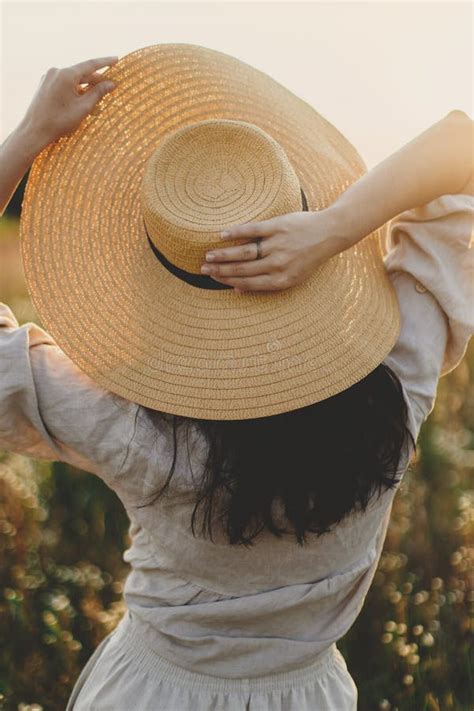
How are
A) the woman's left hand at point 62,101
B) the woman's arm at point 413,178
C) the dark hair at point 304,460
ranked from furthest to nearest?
the woman's left hand at point 62,101
the woman's arm at point 413,178
the dark hair at point 304,460

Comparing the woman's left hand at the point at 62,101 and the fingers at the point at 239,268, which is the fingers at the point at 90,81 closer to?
the woman's left hand at the point at 62,101

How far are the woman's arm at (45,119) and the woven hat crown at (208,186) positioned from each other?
0.20 m

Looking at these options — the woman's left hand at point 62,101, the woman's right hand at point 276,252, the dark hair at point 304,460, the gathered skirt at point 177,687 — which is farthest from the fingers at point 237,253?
the gathered skirt at point 177,687

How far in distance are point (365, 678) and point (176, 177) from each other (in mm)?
1895

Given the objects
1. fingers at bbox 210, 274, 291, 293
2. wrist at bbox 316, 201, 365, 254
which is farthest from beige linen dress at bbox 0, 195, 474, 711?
fingers at bbox 210, 274, 291, 293

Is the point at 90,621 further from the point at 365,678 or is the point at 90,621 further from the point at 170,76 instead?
the point at 170,76

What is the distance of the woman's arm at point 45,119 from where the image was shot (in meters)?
1.61

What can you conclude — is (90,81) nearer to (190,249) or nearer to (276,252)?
(190,249)

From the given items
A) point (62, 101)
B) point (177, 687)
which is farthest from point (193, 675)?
point (62, 101)

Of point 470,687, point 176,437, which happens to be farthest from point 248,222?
point 470,687

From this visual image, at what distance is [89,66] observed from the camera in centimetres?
166

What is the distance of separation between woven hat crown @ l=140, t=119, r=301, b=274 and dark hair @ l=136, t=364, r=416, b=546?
1.07 feet

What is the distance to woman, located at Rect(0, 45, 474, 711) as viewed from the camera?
1414mm

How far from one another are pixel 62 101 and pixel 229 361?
0.65 metres
